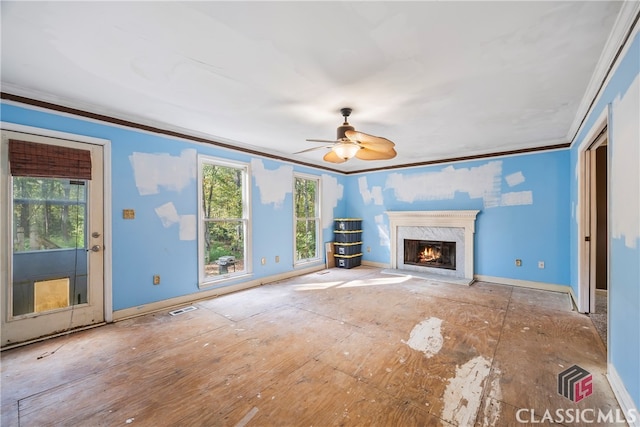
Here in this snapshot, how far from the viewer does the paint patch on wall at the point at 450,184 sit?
490 centimetres

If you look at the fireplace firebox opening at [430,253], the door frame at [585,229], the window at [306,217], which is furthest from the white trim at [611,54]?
the window at [306,217]

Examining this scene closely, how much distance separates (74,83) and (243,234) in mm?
2827

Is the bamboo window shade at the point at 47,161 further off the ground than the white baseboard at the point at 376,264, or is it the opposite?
the bamboo window shade at the point at 47,161

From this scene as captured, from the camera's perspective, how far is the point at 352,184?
22.4 feet

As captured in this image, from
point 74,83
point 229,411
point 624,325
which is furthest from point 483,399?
point 74,83

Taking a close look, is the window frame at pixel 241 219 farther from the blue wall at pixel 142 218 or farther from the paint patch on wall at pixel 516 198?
the paint patch on wall at pixel 516 198

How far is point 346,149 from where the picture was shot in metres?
2.90

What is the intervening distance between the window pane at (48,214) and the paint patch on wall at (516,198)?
20.4 feet

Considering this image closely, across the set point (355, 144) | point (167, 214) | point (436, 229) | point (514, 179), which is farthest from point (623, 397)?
point (167, 214)

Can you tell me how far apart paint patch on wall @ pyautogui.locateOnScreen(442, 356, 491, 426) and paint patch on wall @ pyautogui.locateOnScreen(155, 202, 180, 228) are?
3.60m

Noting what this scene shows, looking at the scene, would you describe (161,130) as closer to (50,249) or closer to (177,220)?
(177,220)

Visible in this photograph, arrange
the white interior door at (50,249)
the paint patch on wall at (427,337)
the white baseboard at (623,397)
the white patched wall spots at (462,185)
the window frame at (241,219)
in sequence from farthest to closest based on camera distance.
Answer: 1. the white patched wall spots at (462,185)
2. the window frame at (241,219)
3. the white interior door at (50,249)
4. the paint patch on wall at (427,337)
5. the white baseboard at (623,397)

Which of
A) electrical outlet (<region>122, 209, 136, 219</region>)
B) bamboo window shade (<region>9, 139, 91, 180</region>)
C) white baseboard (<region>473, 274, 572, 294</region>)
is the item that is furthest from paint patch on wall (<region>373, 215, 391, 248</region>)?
bamboo window shade (<region>9, 139, 91, 180</region>)

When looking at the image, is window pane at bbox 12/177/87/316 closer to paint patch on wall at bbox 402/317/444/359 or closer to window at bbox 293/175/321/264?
window at bbox 293/175/321/264
